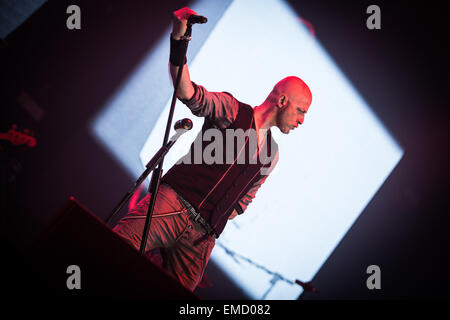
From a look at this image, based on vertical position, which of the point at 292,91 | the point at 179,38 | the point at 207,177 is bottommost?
the point at 207,177

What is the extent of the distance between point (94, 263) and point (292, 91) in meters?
1.42

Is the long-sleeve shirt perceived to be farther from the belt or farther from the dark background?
the dark background

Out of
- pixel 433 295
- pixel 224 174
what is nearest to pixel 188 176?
pixel 224 174

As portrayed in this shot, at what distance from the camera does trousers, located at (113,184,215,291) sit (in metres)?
1.40

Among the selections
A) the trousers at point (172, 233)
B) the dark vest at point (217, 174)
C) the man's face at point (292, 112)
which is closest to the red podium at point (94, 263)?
the trousers at point (172, 233)

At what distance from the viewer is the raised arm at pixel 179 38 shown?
1.26 meters

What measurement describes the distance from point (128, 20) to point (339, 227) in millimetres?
2990

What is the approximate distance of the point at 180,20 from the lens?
1261 millimetres

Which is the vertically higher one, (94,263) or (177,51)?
(177,51)

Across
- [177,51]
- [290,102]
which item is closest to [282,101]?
[290,102]

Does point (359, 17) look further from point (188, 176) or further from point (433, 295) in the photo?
point (433, 295)

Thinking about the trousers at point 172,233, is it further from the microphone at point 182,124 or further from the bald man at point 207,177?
the microphone at point 182,124

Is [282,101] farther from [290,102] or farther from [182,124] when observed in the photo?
[182,124]

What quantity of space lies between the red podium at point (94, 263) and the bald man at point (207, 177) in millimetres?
558
